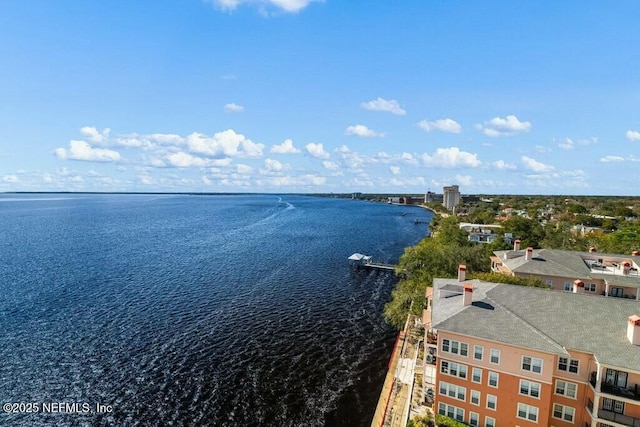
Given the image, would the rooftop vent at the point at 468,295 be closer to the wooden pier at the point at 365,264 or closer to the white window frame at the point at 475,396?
the white window frame at the point at 475,396

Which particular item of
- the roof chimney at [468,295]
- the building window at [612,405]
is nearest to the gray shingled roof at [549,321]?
the roof chimney at [468,295]

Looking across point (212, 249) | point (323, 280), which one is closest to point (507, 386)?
point (323, 280)

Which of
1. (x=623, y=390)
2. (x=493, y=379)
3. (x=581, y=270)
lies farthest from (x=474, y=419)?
(x=581, y=270)

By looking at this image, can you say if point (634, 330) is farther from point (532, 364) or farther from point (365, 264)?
point (365, 264)

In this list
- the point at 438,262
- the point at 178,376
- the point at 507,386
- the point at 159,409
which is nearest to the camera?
the point at 507,386

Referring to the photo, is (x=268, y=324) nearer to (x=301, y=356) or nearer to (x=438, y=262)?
(x=301, y=356)
